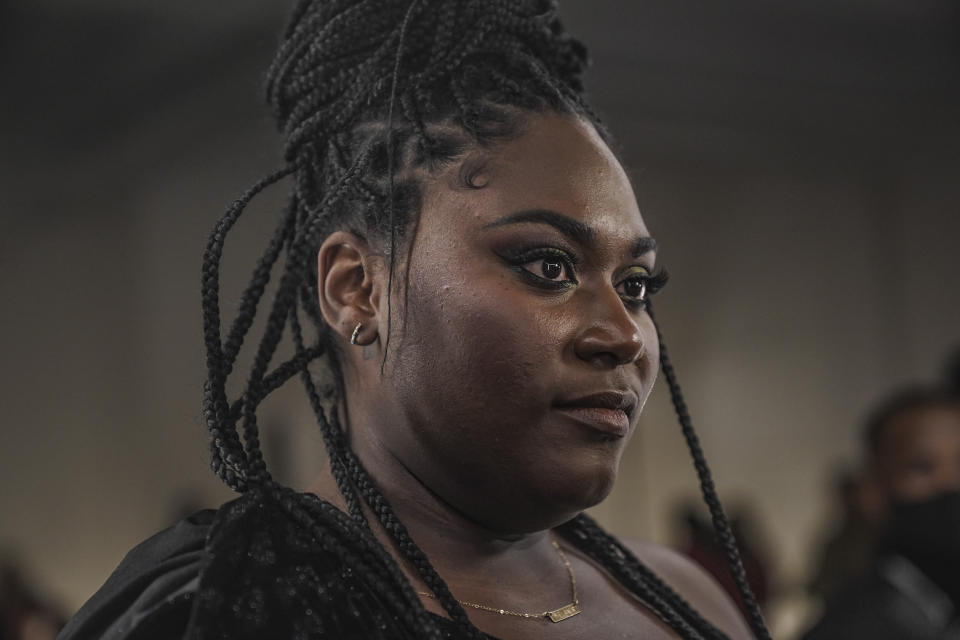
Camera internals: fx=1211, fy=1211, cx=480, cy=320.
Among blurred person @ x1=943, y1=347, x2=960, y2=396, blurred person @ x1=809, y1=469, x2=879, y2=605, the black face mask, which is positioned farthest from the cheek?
blurred person @ x1=809, y1=469, x2=879, y2=605

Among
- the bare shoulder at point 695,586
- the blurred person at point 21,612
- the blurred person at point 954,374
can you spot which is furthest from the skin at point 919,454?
the blurred person at point 21,612

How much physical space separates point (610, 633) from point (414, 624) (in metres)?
0.35

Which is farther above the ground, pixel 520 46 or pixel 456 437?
pixel 520 46

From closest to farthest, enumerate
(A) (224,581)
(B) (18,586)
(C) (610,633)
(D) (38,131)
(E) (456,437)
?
(A) (224,581)
(E) (456,437)
(C) (610,633)
(B) (18,586)
(D) (38,131)

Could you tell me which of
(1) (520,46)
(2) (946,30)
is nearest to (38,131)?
(2) (946,30)

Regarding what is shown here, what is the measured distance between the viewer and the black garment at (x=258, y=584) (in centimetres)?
123

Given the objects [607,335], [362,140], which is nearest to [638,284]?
[607,335]

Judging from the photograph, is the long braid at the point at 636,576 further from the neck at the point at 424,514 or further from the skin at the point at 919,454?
the skin at the point at 919,454

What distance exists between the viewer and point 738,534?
6066 mm

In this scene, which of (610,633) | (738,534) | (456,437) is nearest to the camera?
(456,437)

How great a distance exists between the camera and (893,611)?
2.46 metres

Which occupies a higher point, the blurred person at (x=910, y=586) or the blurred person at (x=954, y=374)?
the blurred person at (x=910, y=586)

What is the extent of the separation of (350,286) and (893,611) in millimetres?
1518

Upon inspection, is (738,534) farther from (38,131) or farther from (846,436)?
(38,131)
